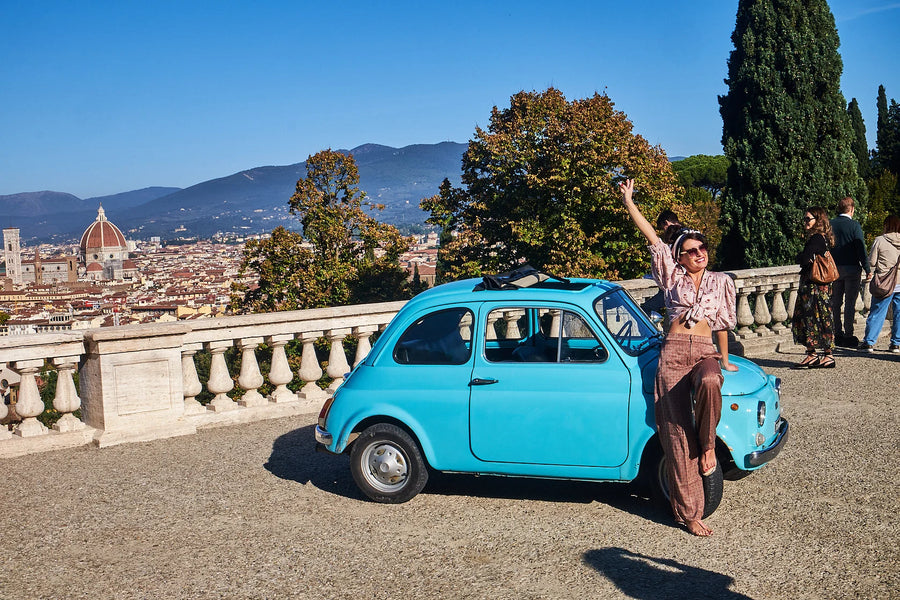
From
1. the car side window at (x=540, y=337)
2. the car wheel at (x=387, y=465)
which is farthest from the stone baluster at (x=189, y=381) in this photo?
the car side window at (x=540, y=337)

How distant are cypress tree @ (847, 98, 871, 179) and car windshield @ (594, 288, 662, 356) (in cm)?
3653

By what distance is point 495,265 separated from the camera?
31.3 metres

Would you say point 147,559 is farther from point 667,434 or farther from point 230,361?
point 230,361

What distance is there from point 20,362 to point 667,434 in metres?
5.82

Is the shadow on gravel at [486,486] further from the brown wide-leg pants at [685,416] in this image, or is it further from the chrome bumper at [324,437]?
the chrome bumper at [324,437]

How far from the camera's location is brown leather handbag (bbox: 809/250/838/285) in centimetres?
1002

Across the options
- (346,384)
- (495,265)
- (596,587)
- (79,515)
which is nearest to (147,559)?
(79,515)

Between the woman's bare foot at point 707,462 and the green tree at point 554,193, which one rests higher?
the green tree at point 554,193

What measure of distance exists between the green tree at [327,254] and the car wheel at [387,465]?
31.5 meters

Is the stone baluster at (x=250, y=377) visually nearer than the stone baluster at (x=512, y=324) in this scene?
No

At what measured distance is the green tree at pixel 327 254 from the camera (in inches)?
1518

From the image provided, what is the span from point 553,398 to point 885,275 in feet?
25.5

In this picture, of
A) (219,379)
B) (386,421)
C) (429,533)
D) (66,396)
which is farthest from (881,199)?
(429,533)

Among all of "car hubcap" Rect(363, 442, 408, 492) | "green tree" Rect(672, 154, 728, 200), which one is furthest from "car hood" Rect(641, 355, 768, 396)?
"green tree" Rect(672, 154, 728, 200)
